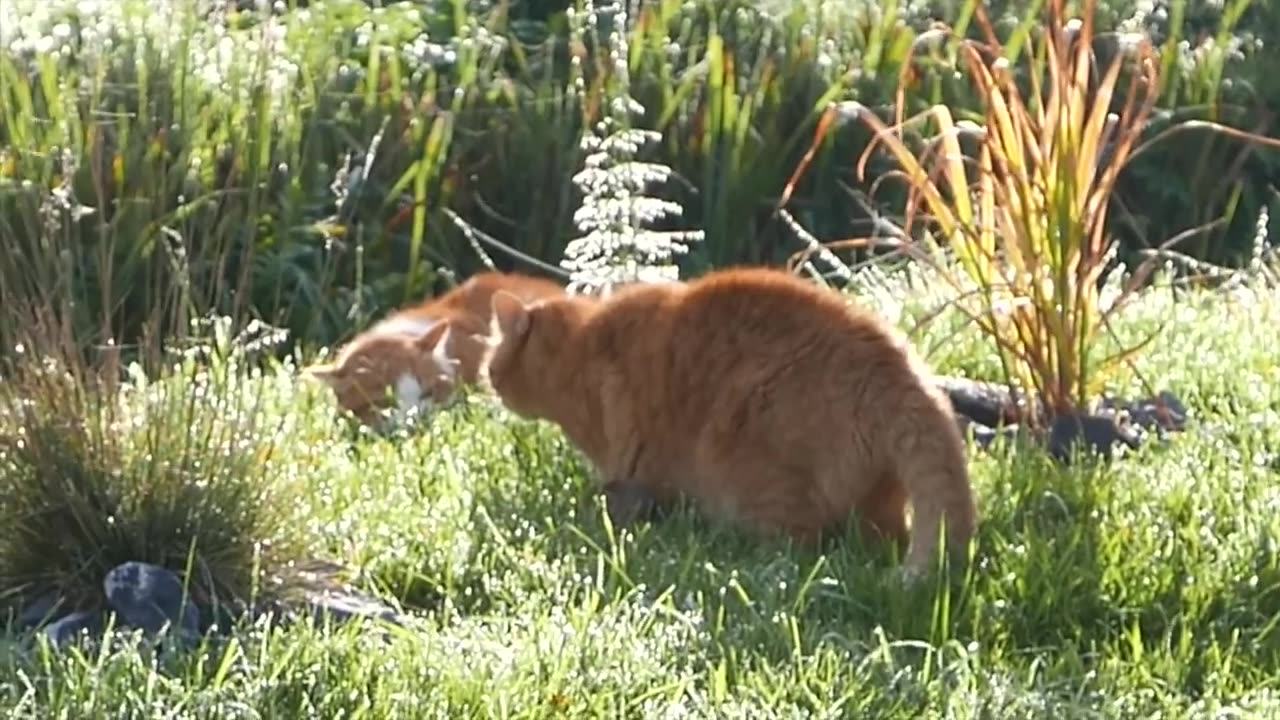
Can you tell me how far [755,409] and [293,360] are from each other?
262cm

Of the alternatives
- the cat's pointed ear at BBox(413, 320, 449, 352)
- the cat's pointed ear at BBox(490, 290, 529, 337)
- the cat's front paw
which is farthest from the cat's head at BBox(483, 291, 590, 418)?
the cat's pointed ear at BBox(413, 320, 449, 352)

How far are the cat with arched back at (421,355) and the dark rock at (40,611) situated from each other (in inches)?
69.1

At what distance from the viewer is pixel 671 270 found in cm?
696

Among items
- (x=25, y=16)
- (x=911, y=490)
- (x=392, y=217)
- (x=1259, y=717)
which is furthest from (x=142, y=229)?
(x=1259, y=717)

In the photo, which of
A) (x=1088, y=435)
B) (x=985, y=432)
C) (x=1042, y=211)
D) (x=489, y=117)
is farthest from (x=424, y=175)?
(x=1088, y=435)

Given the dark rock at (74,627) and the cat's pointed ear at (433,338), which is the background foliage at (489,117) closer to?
the cat's pointed ear at (433,338)

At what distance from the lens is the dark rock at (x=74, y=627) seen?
437 centimetres

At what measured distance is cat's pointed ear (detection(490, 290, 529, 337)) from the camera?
5.94 m

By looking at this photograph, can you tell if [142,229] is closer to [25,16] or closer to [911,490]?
[25,16]

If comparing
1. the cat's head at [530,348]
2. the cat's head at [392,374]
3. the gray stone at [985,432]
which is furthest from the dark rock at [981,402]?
the cat's head at [392,374]

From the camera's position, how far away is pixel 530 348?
19.4 ft

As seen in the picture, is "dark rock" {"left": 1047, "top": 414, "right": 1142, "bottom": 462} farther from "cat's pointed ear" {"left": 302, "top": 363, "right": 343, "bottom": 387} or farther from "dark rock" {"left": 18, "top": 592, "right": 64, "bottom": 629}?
"dark rock" {"left": 18, "top": 592, "right": 64, "bottom": 629}

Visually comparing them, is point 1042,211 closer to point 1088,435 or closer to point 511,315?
point 1088,435

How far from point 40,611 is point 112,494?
266 millimetres
